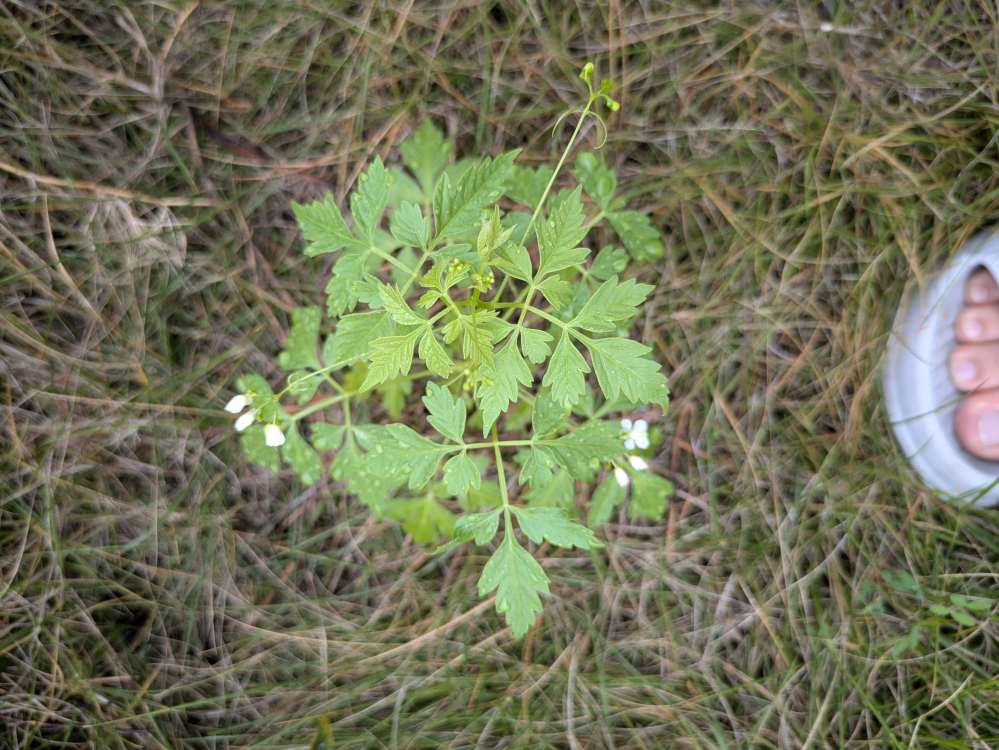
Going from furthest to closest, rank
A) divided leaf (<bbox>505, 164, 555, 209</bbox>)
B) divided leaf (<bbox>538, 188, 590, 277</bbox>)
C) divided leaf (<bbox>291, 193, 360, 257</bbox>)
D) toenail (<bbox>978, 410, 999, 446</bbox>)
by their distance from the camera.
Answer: toenail (<bbox>978, 410, 999, 446</bbox>)
divided leaf (<bbox>505, 164, 555, 209</bbox>)
divided leaf (<bbox>291, 193, 360, 257</bbox>)
divided leaf (<bbox>538, 188, 590, 277</bbox>)

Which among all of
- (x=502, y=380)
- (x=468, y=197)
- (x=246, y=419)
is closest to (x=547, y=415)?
(x=502, y=380)

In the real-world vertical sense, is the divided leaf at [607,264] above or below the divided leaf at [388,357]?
above

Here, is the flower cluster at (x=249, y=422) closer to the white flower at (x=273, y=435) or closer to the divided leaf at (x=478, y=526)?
the white flower at (x=273, y=435)

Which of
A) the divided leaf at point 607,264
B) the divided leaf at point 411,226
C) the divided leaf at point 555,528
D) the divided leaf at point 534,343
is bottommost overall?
the divided leaf at point 555,528

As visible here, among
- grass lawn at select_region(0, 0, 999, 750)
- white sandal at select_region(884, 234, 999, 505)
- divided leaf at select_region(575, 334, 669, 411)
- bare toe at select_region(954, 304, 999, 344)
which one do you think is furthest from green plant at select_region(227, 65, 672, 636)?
bare toe at select_region(954, 304, 999, 344)

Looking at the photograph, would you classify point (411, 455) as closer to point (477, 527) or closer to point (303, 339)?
point (477, 527)

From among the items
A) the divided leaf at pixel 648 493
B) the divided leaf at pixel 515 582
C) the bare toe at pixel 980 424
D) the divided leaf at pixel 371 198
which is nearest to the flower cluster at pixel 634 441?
the divided leaf at pixel 648 493

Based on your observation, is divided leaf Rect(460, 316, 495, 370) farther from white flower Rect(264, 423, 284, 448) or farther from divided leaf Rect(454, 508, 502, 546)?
white flower Rect(264, 423, 284, 448)
